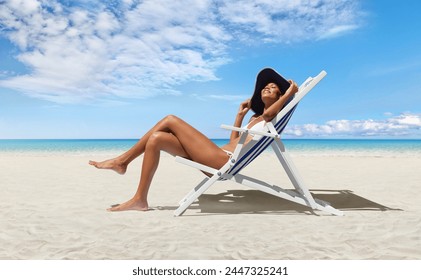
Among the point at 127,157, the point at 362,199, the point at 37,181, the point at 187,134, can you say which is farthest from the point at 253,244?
the point at 37,181

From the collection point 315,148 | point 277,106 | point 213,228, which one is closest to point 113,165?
point 213,228

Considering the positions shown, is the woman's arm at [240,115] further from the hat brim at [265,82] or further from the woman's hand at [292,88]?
the woman's hand at [292,88]

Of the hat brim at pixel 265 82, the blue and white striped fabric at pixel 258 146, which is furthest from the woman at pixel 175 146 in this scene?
the blue and white striped fabric at pixel 258 146

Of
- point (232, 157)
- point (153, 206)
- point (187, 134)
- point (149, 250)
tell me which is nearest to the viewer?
point (149, 250)

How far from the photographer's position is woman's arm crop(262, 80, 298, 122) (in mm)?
3926

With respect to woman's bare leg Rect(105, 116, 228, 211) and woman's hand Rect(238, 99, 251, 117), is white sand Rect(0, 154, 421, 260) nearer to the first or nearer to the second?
woman's bare leg Rect(105, 116, 228, 211)

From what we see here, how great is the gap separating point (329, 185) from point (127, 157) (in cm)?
436

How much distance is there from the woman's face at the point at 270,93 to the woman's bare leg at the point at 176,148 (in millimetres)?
846

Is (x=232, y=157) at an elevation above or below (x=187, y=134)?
below

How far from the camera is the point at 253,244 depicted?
121 inches

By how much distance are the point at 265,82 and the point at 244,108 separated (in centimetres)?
54

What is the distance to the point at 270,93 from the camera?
14.2 ft

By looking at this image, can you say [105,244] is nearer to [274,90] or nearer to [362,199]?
[274,90]

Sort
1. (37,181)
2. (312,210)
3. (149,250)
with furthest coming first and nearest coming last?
(37,181) < (312,210) < (149,250)
